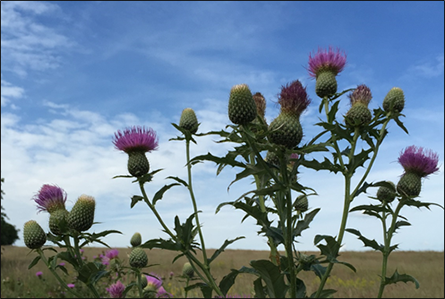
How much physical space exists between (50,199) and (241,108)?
216cm

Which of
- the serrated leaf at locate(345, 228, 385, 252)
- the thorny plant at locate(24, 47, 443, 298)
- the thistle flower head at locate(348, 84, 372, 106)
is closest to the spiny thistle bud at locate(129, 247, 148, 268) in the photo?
the thorny plant at locate(24, 47, 443, 298)

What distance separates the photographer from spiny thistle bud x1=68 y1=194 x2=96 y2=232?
129 inches

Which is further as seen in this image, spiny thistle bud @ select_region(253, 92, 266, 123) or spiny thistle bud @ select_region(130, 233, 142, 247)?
spiny thistle bud @ select_region(130, 233, 142, 247)

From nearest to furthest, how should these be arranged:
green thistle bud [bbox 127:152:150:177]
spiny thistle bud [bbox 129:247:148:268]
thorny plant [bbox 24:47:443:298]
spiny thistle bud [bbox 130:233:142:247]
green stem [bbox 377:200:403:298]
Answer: thorny plant [bbox 24:47:443:298] < green stem [bbox 377:200:403:298] < green thistle bud [bbox 127:152:150:177] < spiny thistle bud [bbox 129:247:148:268] < spiny thistle bud [bbox 130:233:142:247]

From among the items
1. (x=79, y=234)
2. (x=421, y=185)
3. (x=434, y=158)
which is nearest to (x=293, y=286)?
(x=79, y=234)

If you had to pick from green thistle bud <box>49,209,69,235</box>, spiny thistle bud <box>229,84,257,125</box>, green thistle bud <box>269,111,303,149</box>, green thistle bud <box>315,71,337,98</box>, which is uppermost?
green thistle bud <box>315,71,337,98</box>

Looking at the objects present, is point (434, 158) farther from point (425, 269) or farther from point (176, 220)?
point (425, 269)

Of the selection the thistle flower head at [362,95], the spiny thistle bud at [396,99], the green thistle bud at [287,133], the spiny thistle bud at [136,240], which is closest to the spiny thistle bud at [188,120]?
the green thistle bud at [287,133]

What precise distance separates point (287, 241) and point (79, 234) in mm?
1842

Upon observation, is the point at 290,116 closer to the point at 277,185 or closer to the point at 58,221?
the point at 277,185

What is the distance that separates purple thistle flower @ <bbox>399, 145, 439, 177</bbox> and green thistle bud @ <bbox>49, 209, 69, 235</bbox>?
327 cm

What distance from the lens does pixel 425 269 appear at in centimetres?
1622

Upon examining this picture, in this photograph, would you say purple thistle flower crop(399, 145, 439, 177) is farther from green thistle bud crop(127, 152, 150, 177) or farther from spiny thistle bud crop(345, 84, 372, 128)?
green thistle bud crop(127, 152, 150, 177)

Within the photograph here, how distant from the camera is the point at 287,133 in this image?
94.6 inches
